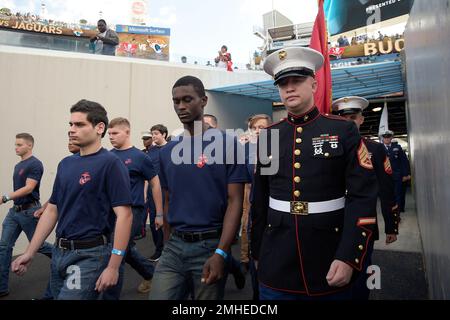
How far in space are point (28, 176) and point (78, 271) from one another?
3.03 meters

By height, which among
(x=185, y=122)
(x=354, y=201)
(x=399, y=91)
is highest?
(x=399, y=91)

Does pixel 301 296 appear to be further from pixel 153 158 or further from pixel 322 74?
pixel 153 158

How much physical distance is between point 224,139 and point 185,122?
310mm

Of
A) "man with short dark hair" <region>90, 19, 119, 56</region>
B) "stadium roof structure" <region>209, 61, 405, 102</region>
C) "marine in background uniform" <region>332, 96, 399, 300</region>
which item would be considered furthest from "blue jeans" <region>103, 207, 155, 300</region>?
"stadium roof structure" <region>209, 61, 405, 102</region>

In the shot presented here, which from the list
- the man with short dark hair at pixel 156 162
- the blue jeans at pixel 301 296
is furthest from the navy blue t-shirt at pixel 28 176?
the blue jeans at pixel 301 296

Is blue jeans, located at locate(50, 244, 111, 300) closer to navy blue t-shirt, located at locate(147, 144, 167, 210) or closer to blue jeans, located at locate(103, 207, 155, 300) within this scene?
blue jeans, located at locate(103, 207, 155, 300)

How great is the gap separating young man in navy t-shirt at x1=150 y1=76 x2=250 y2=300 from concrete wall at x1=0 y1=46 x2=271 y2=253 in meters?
6.72

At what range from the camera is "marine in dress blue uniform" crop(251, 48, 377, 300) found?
1870 millimetres

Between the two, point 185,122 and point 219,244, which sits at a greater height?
point 185,122

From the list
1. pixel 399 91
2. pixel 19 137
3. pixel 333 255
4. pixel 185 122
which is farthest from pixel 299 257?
pixel 399 91

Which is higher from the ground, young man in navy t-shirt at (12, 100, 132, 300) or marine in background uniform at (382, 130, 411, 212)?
marine in background uniform at (382, 130, 411, 212)
